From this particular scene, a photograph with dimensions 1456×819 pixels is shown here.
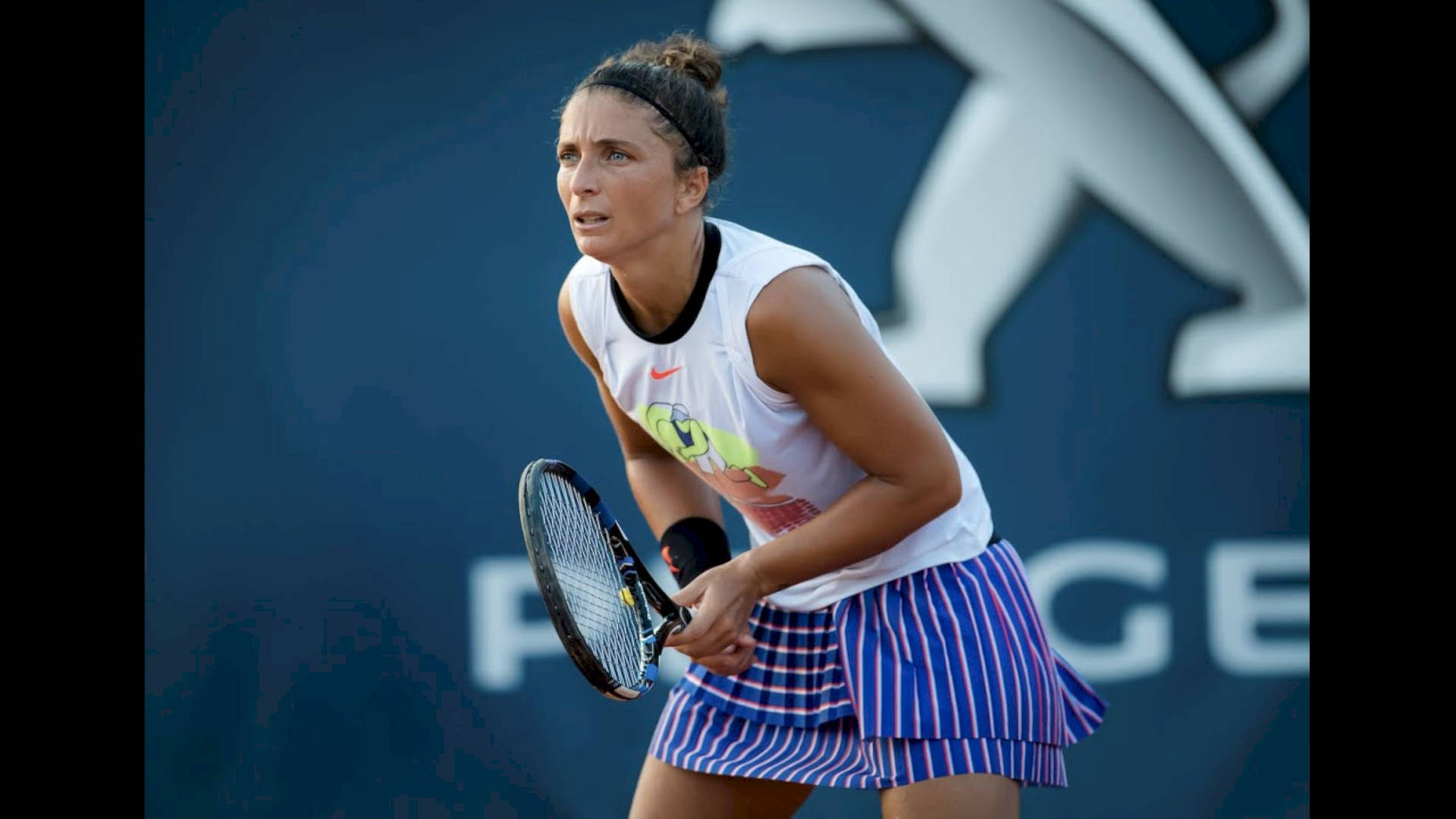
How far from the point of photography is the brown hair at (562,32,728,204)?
2.38 m

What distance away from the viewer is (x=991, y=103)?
3914 millimetres

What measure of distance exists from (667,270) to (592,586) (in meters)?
0.50

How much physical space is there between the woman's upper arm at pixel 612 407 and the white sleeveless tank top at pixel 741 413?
6 cm

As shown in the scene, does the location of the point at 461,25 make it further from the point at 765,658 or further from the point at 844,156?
the point at 765,658

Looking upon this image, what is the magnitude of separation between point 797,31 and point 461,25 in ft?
2.82

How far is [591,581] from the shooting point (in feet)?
7.62

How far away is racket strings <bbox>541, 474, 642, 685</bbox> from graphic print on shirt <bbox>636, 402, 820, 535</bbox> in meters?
0.19

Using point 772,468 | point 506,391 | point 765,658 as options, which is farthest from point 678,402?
point 506,391

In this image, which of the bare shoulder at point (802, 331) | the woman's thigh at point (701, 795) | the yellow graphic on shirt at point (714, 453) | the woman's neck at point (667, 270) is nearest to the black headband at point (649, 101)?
the woman's neck at point (667, 270)

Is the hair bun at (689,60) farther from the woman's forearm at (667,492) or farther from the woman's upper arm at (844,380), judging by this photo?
the woman's forearm at (667,492)

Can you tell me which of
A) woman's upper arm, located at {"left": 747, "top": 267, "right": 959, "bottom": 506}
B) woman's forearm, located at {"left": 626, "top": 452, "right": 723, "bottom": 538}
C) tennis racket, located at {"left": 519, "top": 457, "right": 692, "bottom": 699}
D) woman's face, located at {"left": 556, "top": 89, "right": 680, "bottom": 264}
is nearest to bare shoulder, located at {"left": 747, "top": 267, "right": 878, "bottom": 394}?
woman's upper arm, located at {"left": 747, "top": 267, "right": 959, "bottom": 506}

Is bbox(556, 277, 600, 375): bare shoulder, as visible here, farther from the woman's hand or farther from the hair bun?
the woman's hand

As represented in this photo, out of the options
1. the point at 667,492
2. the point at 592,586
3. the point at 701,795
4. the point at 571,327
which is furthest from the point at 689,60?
the point at 701,795

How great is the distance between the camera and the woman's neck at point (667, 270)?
2.38 m
